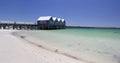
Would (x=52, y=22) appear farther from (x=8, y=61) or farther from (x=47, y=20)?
(x=8, y=61)

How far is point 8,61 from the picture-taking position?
5.25 meters

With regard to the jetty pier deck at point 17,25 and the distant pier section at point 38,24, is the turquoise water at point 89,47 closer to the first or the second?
the jetty pier deck at point 17,25

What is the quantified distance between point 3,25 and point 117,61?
37452 millimetres

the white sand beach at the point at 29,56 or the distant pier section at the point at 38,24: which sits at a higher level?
the distant pier section at the point at 38,24

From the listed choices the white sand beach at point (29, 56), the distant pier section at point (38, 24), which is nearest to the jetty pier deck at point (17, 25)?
the distant pier section at point (38, 24)

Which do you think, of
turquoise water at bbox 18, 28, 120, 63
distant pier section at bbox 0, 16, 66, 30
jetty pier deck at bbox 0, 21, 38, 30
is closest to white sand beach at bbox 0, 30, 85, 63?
turquoise water at bbox 18, 28, 120, 63

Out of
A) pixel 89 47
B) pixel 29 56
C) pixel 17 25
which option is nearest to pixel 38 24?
pixel 17 25

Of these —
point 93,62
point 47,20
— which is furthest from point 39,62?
point 47,20

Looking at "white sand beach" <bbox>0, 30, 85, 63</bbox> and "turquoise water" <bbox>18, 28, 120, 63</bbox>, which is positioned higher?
"white sand beach" <bbox>0, 30, 85, 63</bbox>

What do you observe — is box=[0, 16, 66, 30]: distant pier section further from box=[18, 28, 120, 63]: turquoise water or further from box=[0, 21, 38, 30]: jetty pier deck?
box=[18, 28, 120, 63]: turquoise water

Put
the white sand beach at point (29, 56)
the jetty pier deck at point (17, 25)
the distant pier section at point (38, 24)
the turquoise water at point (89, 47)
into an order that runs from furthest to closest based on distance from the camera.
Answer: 1. the distant pier section at point (38, 24)
2. the jetty pier deck at point (17, 25)
3. the turquoise water at point (89, 47)
4. the white sand beach at point (29, 56)

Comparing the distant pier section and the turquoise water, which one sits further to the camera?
the distant pier section

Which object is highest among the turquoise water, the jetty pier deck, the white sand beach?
the jetty pier deck

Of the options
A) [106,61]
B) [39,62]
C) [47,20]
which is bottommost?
[106,61]
